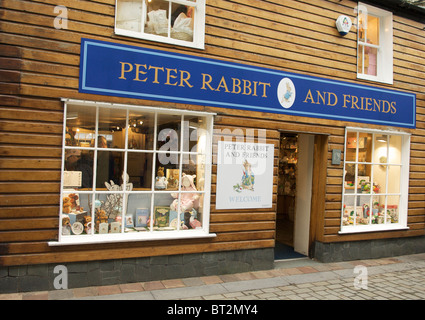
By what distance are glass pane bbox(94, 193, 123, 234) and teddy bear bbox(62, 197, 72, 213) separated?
363 mm

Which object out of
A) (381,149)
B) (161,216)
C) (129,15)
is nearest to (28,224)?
(161,216)

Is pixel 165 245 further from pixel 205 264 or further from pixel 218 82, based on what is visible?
pixel 218 82

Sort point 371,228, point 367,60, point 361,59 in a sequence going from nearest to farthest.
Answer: point 371,228
point 361,59
point 367,60

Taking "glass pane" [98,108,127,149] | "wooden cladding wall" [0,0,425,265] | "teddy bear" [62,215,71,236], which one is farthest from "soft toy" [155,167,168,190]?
"teddy bear" [62,215,71,236]

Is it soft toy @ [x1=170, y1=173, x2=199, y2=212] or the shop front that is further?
soft toy @ [x1=170, y1=173, x2=199, y2=212]

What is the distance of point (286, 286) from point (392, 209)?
12.2 feet

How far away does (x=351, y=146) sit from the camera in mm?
7551

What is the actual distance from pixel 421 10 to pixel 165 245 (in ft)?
23.9

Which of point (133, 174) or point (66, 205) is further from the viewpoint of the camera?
point (133, 174)

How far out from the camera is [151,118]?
5.67 metres

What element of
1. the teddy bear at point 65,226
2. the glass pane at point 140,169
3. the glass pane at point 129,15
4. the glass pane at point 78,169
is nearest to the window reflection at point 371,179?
→ the glass pane at point 140,169

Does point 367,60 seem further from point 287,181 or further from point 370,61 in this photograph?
point 287,181

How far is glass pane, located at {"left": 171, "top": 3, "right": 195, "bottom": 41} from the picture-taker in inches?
235

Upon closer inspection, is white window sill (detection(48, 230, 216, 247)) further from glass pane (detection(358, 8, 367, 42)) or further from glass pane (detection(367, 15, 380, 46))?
glass pane (detection(367, 15, 380, 46))
